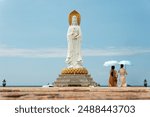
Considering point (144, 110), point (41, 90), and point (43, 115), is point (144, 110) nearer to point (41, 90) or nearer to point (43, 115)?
point (43, 115)

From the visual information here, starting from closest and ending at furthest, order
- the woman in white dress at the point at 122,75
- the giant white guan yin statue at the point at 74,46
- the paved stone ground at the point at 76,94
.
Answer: the paved stone ground at the point at 76,94
the woman in white dress at the point at 122,75
the giant white guan yin statue at the point at 74,46

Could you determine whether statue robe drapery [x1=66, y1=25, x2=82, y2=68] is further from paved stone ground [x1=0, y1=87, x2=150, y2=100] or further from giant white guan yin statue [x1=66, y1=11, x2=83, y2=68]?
paved stone ground [x1=0, y1=87, x2=150, y2=100]

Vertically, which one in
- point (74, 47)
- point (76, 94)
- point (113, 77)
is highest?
point (74, 47)

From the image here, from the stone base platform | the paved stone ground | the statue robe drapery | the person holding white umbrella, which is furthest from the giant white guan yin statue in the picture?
the paved stone ground

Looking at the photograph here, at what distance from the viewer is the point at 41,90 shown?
7.54m

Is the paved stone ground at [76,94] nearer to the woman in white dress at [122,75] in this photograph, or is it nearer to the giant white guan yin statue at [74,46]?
the woman in white dress at [122,75]

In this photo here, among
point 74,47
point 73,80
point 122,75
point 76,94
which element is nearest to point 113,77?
point 122,75

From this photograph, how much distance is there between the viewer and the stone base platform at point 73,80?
19658 millimetres

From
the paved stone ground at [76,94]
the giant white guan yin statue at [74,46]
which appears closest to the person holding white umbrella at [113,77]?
the paved stone ground at [76,94]

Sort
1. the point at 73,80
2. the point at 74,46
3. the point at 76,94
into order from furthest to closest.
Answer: the point at 74,46
the point at 73,80
the point at 76,94

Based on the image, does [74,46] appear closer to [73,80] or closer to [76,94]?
[73,80]

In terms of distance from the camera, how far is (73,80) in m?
20.0

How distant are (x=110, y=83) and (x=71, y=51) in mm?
8934

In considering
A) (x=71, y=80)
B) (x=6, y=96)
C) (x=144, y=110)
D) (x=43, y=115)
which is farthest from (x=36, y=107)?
(x=71, y=80)
